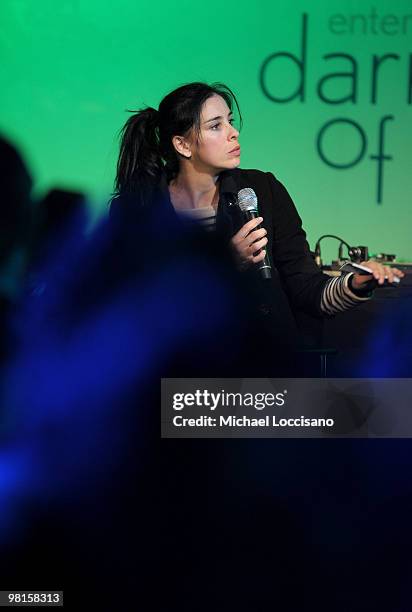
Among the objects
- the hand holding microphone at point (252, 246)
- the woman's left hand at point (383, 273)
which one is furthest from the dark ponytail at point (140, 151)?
the woman's left hand at point (383, 273)

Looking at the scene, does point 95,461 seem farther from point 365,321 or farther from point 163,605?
point 365,321

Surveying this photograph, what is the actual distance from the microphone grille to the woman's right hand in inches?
5.6

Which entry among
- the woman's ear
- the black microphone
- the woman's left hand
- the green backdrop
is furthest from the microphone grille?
the green backdrop

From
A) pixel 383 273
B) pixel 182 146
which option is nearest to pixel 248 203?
pixel 182 146

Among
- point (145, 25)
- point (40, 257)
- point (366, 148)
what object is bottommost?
point (40, 257)

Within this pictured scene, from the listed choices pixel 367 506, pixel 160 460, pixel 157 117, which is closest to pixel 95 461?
pixel 160 460

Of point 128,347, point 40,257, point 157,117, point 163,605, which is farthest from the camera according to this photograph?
point 157,117

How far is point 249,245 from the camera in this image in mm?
1570

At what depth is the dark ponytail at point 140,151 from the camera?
1922mm

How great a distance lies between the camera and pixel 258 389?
3.81 ft

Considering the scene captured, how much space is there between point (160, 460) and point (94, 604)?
0.20m

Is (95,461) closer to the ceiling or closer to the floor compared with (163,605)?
closer to the ceiling

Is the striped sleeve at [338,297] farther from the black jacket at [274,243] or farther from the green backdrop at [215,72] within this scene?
the green backdrop at [215,72]

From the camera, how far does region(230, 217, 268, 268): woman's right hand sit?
61.3 inches
